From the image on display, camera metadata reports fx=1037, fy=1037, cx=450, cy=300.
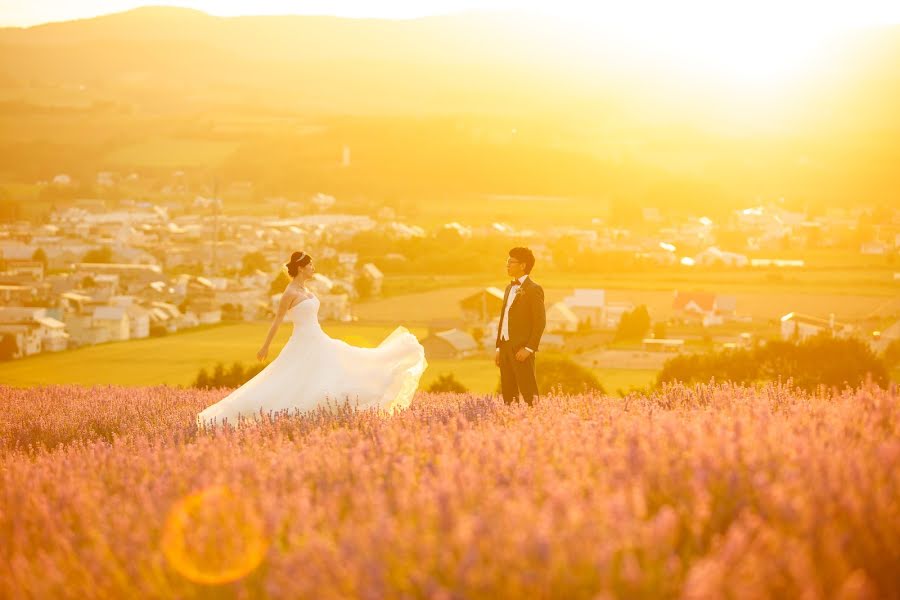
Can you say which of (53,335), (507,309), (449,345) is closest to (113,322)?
(53,335)

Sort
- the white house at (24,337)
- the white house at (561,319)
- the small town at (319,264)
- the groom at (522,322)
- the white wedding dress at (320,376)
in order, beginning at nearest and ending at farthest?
the white wedding dress at (320,376), the groom at (522,322), the white house at (24,337), the small town at (319,264), the white house at (561,319)

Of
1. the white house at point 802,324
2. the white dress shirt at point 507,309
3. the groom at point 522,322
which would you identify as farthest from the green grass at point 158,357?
the groom at point 522,322

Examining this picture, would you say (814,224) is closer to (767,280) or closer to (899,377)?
(767,280)

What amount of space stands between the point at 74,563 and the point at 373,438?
2.36m

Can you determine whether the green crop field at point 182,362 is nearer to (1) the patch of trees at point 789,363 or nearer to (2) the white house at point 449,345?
(2) the white house at point 449,345

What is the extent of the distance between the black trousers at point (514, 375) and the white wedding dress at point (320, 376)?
923 mm

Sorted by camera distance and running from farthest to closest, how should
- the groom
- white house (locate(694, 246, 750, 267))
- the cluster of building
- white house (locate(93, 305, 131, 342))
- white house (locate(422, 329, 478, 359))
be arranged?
1. white house (locate(694, 246, 750, 267))
2. the cluster of building
3. white house (locate(93, 305, 131, 342))
4. white house (locate(422, 329, 478, 359))
5. the groom

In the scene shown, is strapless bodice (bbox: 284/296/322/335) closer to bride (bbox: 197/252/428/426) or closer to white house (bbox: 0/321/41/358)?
bride (bbox: 197/252/428/426)

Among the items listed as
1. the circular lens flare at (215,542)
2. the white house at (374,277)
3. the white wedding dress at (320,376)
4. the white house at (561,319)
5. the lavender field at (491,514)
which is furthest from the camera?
the white house at (374,277)

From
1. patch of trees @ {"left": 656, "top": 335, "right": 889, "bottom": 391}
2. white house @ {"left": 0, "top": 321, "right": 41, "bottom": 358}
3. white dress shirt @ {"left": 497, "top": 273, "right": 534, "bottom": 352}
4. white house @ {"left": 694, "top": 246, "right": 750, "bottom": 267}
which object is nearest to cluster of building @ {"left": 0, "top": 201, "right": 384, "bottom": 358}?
white house @ {"left": 0, "top": 321, "right": 41, "bottom": 358}

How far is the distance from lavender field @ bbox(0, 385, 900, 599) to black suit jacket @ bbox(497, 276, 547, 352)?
4.66 meters

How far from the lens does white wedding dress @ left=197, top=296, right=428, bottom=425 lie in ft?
33.5

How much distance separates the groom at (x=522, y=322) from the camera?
414 inches

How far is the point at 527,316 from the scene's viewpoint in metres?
10.6
